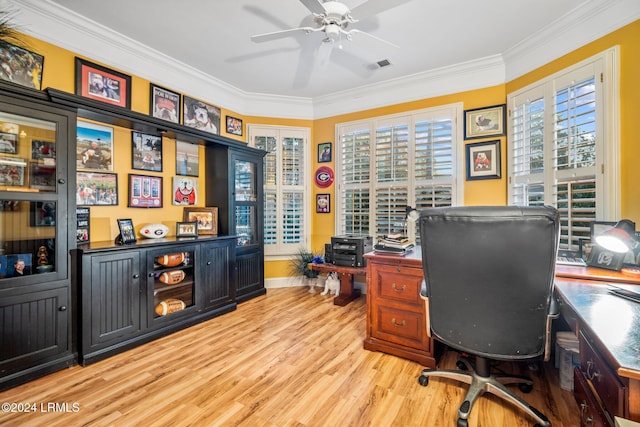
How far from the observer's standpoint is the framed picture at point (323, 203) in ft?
14.1

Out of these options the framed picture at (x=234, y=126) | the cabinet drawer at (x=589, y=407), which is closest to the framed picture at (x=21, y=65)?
the framed picture at (x=234, y=126)

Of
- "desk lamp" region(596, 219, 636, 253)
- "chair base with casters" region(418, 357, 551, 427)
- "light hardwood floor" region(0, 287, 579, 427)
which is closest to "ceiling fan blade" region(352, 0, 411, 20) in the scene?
"desk lamp" region(596, 219, 636, 253)

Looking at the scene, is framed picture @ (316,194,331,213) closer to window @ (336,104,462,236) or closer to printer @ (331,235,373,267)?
window @ (336,104,462,236)

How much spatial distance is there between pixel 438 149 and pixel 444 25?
1.34 metres

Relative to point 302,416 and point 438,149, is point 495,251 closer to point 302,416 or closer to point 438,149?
point 302,416

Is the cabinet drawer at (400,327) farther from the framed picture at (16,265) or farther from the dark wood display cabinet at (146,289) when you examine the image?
the framed picture at (16,265)

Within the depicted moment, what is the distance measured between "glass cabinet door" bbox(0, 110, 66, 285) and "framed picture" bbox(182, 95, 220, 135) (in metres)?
1.52

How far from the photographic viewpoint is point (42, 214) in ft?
6.75

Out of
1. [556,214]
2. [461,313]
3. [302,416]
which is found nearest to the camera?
[556,214]

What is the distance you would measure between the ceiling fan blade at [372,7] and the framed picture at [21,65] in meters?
2.58

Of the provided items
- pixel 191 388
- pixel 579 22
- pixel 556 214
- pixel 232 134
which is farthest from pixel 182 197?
pixel 579 22

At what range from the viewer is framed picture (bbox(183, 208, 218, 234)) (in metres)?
3.36

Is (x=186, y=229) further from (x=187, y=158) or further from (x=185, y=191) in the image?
(x=187, y=158)

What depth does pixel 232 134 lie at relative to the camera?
4020mm
